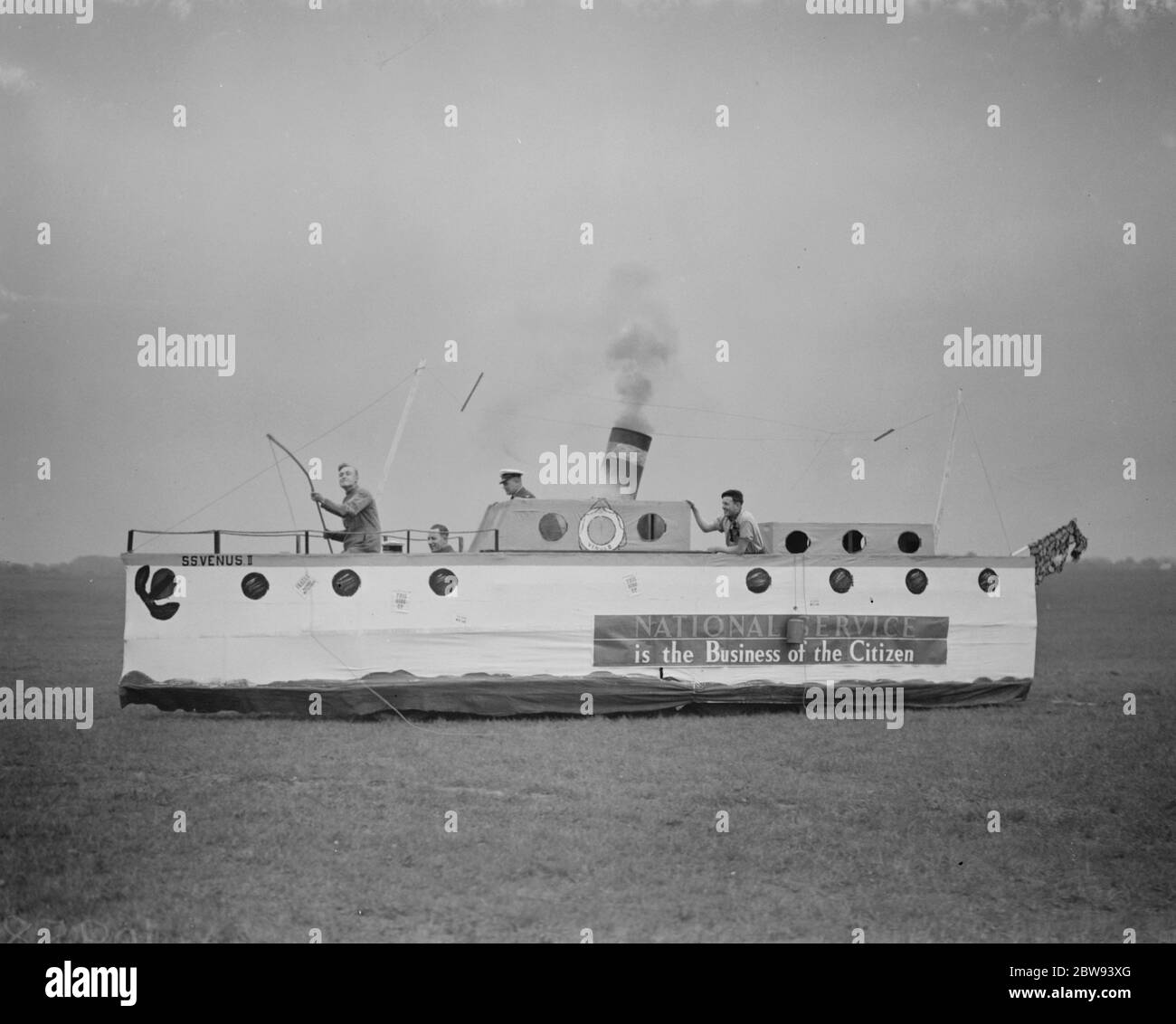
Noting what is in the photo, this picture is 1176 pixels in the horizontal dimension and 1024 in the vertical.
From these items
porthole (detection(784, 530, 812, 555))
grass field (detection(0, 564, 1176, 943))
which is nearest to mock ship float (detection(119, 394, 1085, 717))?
porthole (detection(784, 530, 812, 555))

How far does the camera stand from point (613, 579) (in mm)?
15961

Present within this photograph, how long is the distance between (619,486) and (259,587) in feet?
17.8

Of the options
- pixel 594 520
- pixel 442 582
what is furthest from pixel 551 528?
pixel 442 582

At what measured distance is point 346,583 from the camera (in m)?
15.2

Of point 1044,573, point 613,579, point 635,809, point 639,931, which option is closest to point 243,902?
point 639,931

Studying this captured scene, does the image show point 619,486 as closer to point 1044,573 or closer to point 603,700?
point 603,700

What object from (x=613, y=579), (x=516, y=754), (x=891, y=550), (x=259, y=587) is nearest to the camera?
(x=516, y=754)

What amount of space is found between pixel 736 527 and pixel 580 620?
259 cm

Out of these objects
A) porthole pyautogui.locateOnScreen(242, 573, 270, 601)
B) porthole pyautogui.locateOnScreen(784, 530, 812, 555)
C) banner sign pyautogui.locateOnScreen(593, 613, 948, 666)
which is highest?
porthole pyautogui.locateOnScreen(784, 530, 812, 555)

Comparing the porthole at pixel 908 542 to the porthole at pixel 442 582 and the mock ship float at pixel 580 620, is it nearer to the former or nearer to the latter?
the mock ship float at pixel 580 620

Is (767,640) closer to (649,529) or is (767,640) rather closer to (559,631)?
(649,529)

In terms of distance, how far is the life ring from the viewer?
642 inches

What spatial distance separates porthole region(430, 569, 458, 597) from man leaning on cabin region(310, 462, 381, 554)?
782 mm

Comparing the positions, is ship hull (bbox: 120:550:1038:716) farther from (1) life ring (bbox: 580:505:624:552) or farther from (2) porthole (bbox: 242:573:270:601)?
(1) life ring (bbox: 580:505:624:552)
